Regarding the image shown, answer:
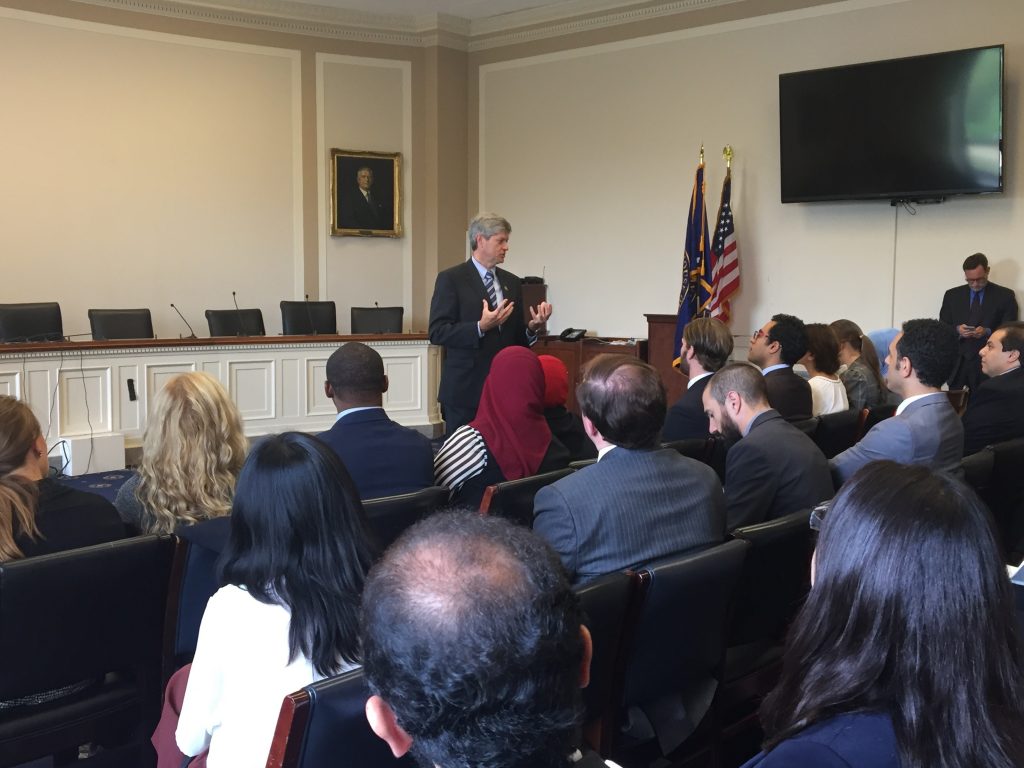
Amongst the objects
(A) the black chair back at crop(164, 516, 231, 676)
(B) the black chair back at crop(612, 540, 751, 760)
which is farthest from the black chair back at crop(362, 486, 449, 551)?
(B) the black chair back at crop(612, 540, 751, 760)

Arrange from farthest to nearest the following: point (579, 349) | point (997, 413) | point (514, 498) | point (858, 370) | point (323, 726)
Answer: point (579, 349)
point (858, 370)
point (997, 413)
point (514, 498)
point (323, 726)

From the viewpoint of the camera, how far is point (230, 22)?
8.77m

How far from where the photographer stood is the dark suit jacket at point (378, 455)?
2.82m

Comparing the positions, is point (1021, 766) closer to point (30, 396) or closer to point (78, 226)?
point (30, 396)

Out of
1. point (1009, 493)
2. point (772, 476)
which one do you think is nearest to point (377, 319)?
point (1009, 493)

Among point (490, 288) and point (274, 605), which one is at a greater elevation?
point (490, 288)

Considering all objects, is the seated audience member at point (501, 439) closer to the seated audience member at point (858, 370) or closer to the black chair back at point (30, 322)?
the seated audience member at point (858, 370)

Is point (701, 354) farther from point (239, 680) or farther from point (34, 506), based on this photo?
point (239, 680)

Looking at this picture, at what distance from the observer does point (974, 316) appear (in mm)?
6465

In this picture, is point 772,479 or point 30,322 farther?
point 30,322

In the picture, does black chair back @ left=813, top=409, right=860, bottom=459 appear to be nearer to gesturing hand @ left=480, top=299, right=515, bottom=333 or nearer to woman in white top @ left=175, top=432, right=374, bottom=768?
gesturing hand @ left=480, top=299, right=515, bottom=333

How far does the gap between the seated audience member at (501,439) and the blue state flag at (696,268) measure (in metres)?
4.69

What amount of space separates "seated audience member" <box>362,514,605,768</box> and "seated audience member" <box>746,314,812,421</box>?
326cm

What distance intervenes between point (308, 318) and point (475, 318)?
4229mm
